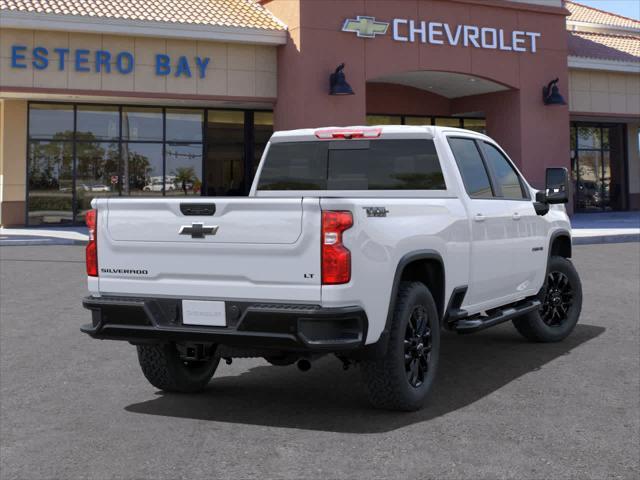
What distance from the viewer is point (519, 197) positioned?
25.2ft

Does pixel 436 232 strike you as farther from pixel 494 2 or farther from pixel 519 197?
pixel 494 2

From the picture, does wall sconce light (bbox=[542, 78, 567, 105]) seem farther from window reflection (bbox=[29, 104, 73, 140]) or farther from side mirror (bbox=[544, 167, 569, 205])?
side mirror (bbox=[544, 167, 569, 205])

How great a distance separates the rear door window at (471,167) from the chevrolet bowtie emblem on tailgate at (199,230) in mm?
2338

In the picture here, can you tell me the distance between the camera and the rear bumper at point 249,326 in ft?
16.2

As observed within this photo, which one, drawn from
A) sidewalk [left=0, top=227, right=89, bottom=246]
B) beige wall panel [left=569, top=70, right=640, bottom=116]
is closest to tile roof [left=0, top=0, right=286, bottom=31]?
sidewalk [left=0, top=227, right=89, bottom=246]

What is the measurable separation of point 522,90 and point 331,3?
7.77m

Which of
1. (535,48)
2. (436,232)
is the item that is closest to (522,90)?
(535,48)

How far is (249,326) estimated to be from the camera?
16.6 feet

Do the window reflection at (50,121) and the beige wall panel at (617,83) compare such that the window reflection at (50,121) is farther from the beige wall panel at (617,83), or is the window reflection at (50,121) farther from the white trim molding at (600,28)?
the white trim molding at (600,28)

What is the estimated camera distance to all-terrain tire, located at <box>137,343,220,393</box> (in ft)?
19.7

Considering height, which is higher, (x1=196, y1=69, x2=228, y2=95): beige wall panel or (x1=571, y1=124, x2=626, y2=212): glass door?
(x1=196, y1=69, x2=228, y2=95): beige wall panel

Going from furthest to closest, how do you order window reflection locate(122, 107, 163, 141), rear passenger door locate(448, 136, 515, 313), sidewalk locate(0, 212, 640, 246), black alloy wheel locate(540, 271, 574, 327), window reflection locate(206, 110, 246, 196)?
window reflection locate(206, 110, 246, 196)
window reflection locate(122, 107, 163, 141)
sidewalk locate(0, 212, 640, 246)
black alloy wheel locate(540, 271, 574, 327)
rear passenger door locate(448, 136, 515, 313)

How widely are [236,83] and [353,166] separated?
64.5ft

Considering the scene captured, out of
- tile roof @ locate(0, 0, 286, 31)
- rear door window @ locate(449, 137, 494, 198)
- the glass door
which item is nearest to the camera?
rear door window @ locate(449, 137, 494, 198)
